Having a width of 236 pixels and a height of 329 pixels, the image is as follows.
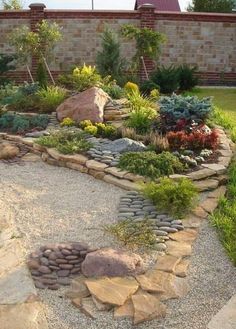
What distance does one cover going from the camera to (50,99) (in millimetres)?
9195

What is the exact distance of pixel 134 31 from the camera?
1427cm

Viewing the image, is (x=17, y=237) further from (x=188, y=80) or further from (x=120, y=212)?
(x=188, y=80)

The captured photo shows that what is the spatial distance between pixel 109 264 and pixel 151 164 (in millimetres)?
2353

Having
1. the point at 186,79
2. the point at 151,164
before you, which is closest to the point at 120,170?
the point at 151,164

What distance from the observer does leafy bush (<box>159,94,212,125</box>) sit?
7.63 meters

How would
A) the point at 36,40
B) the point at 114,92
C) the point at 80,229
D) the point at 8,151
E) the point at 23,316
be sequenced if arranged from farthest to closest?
1. the point at 36,40
2. the point at 114,92
3. the point at 8,151
4. the point at 80,229
5. the point at 23,316

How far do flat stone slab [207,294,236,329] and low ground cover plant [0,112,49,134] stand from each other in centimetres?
534

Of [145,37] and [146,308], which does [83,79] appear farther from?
[146,308]

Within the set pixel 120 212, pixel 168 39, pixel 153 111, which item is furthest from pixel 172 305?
pixel 168 39

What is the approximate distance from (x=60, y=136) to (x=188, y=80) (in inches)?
334

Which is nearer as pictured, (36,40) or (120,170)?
(120,170)

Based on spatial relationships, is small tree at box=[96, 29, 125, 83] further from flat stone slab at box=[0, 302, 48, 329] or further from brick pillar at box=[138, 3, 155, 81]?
flat stone slab at box=[0, 302, 48, 329]

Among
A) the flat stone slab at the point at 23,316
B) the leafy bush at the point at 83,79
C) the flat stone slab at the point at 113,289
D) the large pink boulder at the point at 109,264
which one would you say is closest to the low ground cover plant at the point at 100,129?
the leafy bush at the point at 83,79

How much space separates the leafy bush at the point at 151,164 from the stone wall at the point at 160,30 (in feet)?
36.4
